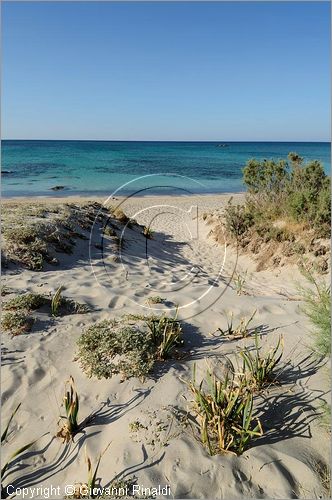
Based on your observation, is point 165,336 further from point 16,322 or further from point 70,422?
point 16,322

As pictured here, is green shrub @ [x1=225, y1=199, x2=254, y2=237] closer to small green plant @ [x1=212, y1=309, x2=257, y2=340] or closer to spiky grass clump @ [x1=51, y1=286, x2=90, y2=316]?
small green plant @ [x1=212, y1=309, x2=257, y2=340]

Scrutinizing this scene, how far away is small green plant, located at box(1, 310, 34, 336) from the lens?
213 inches

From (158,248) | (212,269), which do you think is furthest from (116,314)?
(158,248)

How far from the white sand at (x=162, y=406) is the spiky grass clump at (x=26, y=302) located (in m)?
0.41

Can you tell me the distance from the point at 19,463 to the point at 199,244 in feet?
38.0

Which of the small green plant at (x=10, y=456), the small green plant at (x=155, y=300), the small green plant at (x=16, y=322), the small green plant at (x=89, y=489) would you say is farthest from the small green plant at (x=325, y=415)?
the small green plant at (x=16, y=322)

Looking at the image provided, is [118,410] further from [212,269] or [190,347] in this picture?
[212,269]

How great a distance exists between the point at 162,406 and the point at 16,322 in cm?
274

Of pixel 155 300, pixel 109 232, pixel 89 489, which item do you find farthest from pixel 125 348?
pixel 109 232

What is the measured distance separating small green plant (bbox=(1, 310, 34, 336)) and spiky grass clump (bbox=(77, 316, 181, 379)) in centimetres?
95

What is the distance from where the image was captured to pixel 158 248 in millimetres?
13250

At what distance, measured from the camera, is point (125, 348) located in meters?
4.88

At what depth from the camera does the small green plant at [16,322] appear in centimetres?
542

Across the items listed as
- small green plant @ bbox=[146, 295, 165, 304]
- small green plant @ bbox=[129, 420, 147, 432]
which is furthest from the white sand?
small green plant @ bbox=[146, 295, 165, 304]
